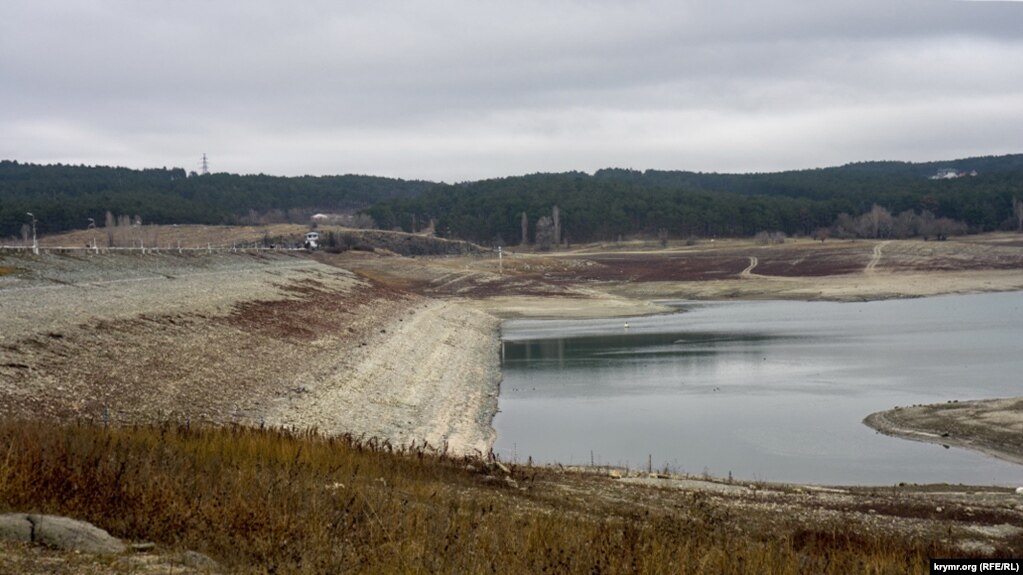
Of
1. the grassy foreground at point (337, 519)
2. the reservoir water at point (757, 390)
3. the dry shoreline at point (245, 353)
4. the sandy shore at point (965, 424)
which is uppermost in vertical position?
the grassy foreground at point (337, 519)

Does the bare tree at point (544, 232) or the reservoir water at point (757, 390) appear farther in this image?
the bare tree at point (544, 232)

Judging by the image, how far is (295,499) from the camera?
26.5 feet

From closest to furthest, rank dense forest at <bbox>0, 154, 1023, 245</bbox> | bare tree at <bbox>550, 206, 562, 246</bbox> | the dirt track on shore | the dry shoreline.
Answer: the dirt track on shore, the dry shoreline, dense forest at <bbox>0, 154, 1023, 245</bbox>, bare tree at <bbox>550, 206, 562, 246</bbox>

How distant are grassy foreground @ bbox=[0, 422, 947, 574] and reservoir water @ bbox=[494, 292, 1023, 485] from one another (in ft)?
32.1

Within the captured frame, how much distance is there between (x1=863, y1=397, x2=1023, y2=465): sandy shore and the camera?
72.6 ft

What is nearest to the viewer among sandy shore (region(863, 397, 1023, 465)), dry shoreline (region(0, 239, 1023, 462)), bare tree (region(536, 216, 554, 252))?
dry shoreline (region(0, 239, 1023, 462))

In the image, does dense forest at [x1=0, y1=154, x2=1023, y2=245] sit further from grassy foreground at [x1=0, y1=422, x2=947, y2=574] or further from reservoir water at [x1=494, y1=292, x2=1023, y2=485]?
grassy foreground at [x1=0, y1=422, x2=947, y2=574]

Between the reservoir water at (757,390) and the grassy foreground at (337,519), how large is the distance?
9.79 metres

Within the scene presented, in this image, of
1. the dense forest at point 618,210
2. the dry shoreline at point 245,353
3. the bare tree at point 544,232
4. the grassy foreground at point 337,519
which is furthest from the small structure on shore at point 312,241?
the grassy foreground at point 337,519

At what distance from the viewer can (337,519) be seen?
24.9 feet

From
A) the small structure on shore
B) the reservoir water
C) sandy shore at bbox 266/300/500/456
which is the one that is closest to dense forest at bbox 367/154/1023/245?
the small structure on shore

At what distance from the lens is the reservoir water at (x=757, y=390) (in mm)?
21672

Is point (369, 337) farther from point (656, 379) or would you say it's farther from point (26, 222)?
point (26, 222)

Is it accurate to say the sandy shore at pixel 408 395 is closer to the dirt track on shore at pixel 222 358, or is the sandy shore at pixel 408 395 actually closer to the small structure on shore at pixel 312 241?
the dirt track on shore at pixel 222 358
